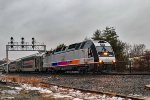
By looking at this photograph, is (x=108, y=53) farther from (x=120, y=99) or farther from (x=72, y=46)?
(x=120, y=99)

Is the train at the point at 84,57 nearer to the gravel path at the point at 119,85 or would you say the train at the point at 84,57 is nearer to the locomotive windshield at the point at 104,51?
the locomotive windshield at the point at 104,51

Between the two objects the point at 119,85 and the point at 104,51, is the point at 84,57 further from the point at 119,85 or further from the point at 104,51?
the point at 119,85

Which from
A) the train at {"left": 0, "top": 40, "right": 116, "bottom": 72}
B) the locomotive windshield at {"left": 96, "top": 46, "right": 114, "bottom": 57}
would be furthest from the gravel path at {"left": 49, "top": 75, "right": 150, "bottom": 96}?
the locomotive windshield at {"left": 96, "top": 46, "right": 114, "bottom": 57}

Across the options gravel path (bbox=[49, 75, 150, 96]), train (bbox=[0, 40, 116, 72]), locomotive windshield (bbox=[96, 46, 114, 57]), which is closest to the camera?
gravel path (bbox=[49, 75, 150, 96])

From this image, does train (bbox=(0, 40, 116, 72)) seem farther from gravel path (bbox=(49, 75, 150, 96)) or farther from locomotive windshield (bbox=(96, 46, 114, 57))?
gravel path (bbox=(49, 75, 150, 96))

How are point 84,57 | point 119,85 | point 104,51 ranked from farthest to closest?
point 84,57 < point 104,51 < point 119,85

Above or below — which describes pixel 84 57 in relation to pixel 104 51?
below

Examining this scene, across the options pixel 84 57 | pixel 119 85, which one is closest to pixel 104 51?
pixel 84 57

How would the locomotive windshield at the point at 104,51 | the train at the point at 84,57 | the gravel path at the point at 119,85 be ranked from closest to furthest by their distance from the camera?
the gravel path at the point at 119,85
the train at the point at 84,57
the locomotive windshield at the point at 104,51

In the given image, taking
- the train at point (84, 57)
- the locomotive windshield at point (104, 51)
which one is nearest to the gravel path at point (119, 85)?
the train at point (84, 57)

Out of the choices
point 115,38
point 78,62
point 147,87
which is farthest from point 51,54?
point 147,87

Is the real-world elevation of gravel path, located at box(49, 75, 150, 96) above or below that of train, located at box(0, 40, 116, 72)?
below

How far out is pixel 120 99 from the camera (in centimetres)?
1248

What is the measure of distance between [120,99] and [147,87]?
3.97 metres
